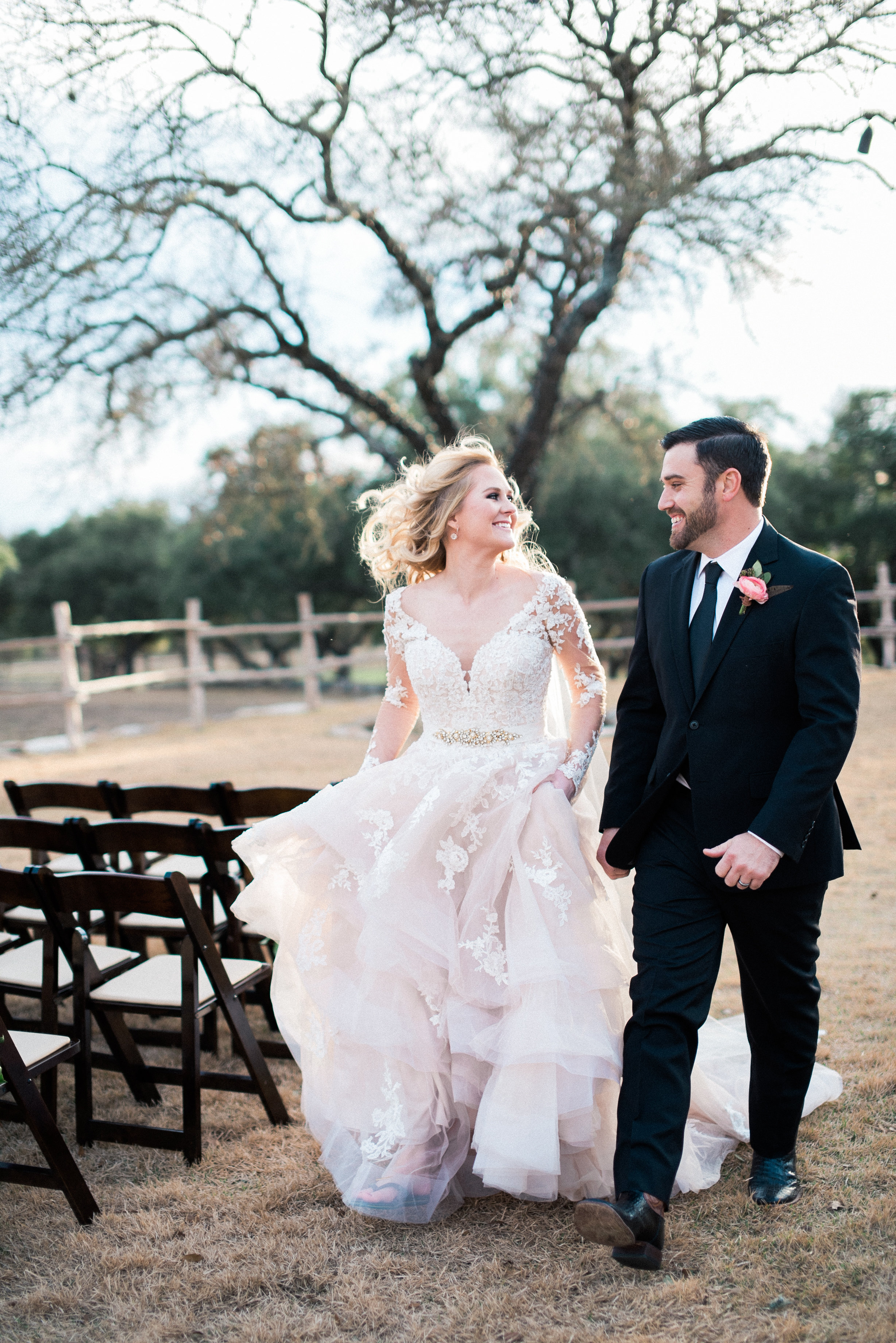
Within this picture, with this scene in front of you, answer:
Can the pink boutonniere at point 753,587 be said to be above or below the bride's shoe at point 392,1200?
above

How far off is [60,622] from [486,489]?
10287 millimetres

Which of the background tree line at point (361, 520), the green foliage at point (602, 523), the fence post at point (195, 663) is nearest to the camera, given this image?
the background tree line at point (361, 520)

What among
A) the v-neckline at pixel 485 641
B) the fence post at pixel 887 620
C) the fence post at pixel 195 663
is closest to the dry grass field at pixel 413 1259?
the v-neckline at pixel 485 641

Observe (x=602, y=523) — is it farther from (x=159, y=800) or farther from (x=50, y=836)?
(x=50, y=836)

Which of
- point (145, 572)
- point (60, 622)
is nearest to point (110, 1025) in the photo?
point (60, 622)

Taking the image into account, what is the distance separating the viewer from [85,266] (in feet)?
24.6

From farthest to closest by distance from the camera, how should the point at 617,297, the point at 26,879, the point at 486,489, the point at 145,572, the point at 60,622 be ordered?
the point at 145,572 < the point at 60,622 < the point at 617,297 < the point at 486,489 < the point at 26,879

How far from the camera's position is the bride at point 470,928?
100 inches

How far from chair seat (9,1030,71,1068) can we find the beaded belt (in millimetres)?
1392

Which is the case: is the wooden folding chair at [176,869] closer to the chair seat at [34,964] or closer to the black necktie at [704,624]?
the chair seat at [34,964]

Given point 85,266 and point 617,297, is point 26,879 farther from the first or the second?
point 617,297

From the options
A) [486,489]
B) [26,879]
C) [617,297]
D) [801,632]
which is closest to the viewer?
[801,632]

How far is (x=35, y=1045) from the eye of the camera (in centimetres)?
289

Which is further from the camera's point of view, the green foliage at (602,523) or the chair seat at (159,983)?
the green foliage at (602,523)
